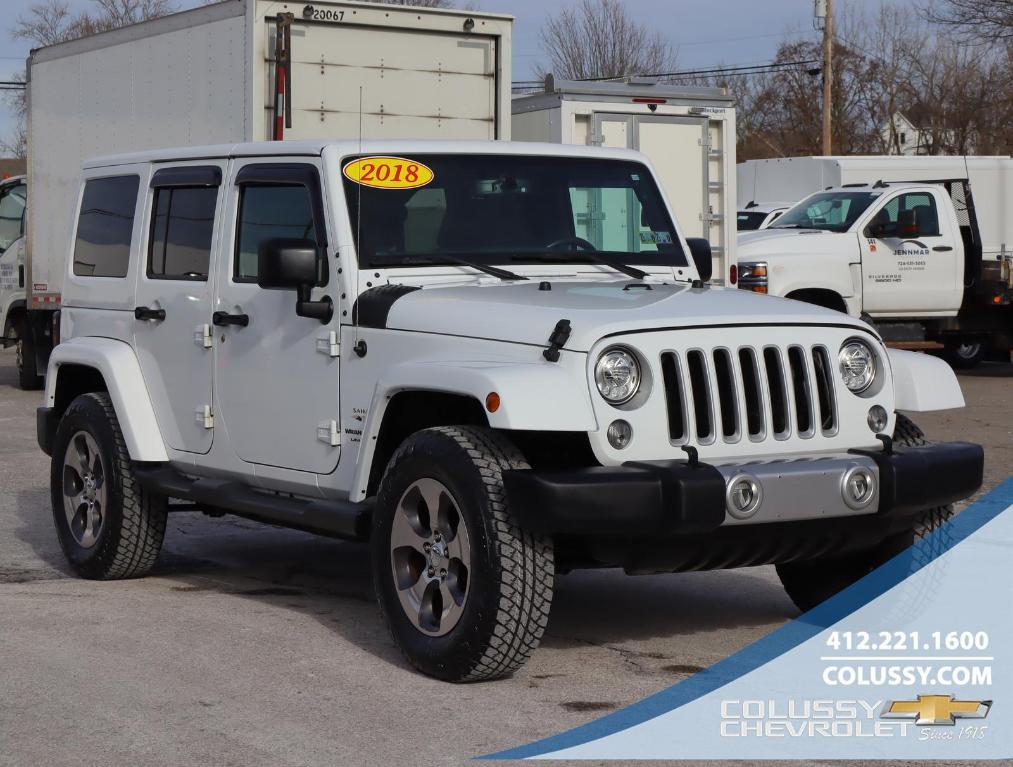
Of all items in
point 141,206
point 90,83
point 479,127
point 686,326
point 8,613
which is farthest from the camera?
point 90,83

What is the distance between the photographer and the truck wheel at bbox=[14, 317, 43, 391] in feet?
60.4

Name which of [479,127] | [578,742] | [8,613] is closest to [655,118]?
[479,127]

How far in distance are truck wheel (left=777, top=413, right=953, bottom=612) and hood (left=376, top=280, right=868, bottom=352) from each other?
50cm

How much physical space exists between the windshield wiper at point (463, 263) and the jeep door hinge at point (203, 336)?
1.15 meters

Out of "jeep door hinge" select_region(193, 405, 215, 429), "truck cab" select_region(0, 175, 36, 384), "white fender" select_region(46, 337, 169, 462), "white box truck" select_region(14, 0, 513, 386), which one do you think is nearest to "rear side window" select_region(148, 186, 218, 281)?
"white fender" select_region(46, 337, 169, 462)

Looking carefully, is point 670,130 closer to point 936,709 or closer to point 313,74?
point 313,74

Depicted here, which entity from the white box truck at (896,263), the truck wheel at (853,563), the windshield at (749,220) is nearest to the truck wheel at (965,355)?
the white box truck at (896,263)

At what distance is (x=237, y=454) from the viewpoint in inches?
284

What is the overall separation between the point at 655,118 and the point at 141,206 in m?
9.80

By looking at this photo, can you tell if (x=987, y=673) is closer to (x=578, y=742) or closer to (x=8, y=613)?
(x=578, y=742)

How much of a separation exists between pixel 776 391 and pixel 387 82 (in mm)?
7830

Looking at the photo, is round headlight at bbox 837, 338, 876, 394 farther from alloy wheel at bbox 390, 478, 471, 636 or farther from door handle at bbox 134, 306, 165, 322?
door handle at bbox 134, 306, 165, 322

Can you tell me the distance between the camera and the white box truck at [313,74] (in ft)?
42.0

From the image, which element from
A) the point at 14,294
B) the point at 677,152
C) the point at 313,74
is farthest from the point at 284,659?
the point at 14,294
